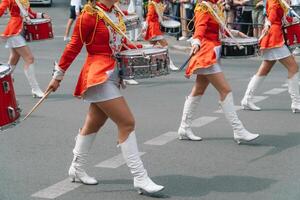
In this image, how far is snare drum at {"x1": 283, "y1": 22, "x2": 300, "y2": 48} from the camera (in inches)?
380

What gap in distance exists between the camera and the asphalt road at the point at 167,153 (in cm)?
657

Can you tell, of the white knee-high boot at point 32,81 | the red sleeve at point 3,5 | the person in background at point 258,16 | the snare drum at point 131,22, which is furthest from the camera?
the person in background at point 258,16

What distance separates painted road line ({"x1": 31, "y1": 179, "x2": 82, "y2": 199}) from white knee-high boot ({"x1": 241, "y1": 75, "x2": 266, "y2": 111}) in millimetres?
3991

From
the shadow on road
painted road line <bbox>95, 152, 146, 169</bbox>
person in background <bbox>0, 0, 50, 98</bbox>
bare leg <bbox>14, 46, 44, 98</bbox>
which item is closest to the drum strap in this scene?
person in background <bbox>0, 0, 50, 98</bbox>

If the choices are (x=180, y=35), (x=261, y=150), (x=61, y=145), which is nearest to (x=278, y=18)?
(x=261, y=150)

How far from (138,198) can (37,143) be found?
8.16 feet

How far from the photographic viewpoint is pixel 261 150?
7.96 meters

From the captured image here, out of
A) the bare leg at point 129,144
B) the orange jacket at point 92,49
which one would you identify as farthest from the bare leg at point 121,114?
the orange jacket at point 92,49

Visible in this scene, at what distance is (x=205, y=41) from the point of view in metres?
8.10

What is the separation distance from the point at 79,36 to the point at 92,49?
0.17m

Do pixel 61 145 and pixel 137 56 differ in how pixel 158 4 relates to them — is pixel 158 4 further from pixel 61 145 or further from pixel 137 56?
pixel 137 56

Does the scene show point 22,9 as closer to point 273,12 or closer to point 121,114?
point 273,12

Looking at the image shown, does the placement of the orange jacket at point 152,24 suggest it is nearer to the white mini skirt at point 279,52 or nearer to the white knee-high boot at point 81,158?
the white mini skirt at point 279,52

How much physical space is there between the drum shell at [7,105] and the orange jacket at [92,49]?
0.53 meters
